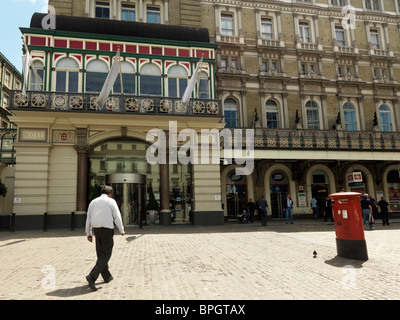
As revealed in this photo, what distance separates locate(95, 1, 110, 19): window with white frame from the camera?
2206 centimetres

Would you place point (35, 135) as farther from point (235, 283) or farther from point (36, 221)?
point (235, 283)

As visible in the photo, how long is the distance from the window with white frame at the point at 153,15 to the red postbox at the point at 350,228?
19.5 meters

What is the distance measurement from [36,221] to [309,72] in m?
21.2

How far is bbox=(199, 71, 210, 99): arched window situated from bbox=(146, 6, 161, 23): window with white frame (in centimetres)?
689

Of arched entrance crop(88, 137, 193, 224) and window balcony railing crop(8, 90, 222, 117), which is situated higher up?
window balcony railing crop(8, 90, 222, 117)

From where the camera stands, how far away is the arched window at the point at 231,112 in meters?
22.7

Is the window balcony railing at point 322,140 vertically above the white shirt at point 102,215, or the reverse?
the window balcony railing at point 322,140

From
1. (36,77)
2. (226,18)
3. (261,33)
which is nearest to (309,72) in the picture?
(261,33)

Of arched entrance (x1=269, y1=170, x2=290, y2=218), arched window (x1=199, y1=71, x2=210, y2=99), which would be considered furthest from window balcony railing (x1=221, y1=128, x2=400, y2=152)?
arched window (x1=199, y1=71, x2=210, y2=99)

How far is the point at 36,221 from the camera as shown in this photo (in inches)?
616

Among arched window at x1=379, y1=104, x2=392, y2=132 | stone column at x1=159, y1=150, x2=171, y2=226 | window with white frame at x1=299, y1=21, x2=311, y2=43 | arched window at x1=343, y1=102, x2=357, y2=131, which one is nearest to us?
stone column at x1=159, y1=150, x2=171, y2=226

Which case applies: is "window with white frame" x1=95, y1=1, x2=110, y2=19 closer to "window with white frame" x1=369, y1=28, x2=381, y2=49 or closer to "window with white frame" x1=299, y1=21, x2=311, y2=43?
"window with white frame" x1=299, y1=21, x2=311, y2=43

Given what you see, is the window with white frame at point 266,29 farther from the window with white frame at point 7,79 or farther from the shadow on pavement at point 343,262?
the window with white frame at point 7,79

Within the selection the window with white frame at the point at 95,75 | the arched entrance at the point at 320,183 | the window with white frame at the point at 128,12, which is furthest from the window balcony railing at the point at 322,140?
the window with white frame at the point at 128,12
